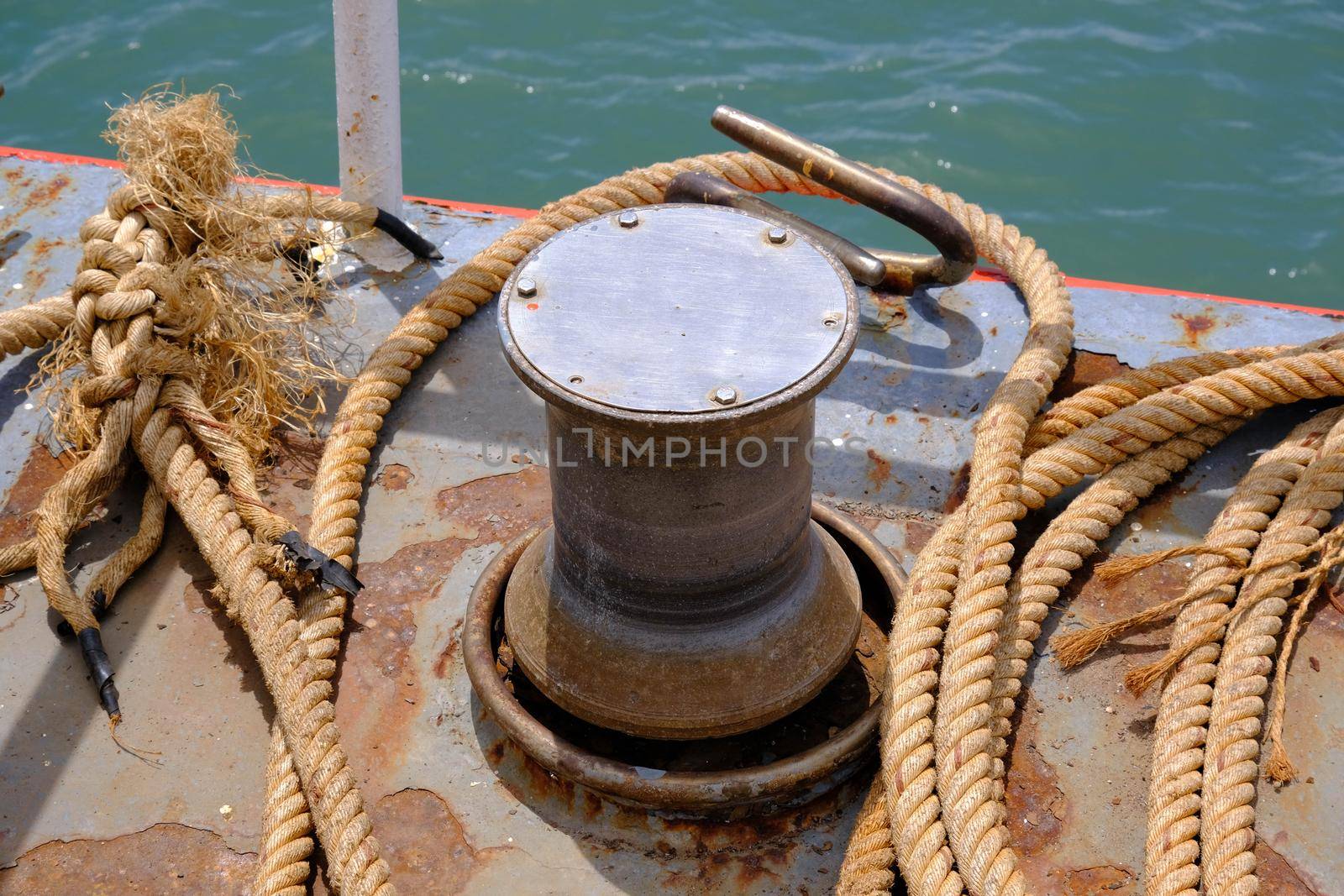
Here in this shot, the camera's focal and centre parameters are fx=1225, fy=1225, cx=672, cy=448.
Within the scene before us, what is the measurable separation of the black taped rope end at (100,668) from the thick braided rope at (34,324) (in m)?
0.95

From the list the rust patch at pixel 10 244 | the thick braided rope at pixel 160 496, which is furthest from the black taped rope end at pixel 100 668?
the rust patch at pixel 10 244

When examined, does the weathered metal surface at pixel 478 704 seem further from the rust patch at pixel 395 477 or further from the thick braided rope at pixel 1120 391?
the thick braided rope at pixel 1120 391

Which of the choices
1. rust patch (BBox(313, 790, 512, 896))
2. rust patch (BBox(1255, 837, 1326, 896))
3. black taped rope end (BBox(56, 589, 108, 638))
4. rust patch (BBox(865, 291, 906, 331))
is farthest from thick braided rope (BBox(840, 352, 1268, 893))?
black taped rope end (BBox(56, 589, 108, 638))

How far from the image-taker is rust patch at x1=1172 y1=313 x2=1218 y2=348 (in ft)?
10.9

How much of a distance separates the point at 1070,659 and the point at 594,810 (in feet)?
3.44

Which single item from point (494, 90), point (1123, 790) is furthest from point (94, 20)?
Answer: point (1123, 790)

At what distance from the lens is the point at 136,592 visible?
2.75 meters

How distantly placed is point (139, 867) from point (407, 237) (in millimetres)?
1924

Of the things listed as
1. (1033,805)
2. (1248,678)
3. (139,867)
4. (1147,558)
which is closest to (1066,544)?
(1147,558)

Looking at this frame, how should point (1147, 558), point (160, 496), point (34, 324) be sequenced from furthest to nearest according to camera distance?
point (34, 324), point (160, 496), point (1147, 558)

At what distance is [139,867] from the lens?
2258mm

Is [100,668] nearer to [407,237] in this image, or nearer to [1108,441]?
[407,237]

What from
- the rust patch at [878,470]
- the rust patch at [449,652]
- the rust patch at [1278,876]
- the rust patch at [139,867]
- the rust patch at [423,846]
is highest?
the rust patch at [878,470]

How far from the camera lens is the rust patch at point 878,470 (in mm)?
3018
